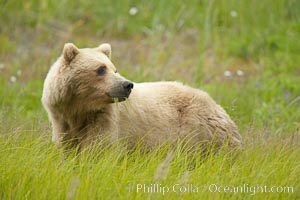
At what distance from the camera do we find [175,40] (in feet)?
38.8

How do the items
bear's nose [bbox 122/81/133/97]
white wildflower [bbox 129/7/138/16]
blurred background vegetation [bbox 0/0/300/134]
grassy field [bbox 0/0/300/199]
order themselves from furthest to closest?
white wildflower [bbox 129/7/138/16]
blurred background vegetation [bbox 0/0/300/134]
bear's nose [bbox 122/81/133/97]
grassy field [bbox 0/0/300/199]

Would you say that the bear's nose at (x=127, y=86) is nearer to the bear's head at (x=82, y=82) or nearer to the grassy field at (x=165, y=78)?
the bear's head at (x=82, y=82)

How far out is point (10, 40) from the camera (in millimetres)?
11609

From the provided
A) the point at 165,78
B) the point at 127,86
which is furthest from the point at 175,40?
the point at 127,86

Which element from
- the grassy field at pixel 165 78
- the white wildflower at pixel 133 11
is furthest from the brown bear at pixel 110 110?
the white wildflower at pixel 133 11

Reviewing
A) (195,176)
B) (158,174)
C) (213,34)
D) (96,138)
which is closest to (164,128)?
(96,138)

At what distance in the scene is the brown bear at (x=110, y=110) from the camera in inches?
248

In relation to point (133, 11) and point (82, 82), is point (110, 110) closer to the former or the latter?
point (82, 82)

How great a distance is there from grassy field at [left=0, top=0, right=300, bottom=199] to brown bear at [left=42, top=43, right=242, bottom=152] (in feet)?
0.93

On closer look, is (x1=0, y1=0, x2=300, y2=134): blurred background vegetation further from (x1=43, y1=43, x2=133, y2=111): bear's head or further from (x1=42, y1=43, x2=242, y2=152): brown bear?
(x1=43, y1=43, x2=133, y2=111): bear's head

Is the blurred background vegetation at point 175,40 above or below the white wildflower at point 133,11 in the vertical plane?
below

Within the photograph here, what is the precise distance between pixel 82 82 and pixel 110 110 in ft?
1.27

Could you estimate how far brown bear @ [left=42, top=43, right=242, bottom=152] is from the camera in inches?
248

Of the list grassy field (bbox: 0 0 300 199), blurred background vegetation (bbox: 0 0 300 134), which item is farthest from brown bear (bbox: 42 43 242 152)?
blurred background vegetation (bbox: 0 0 300 134)
